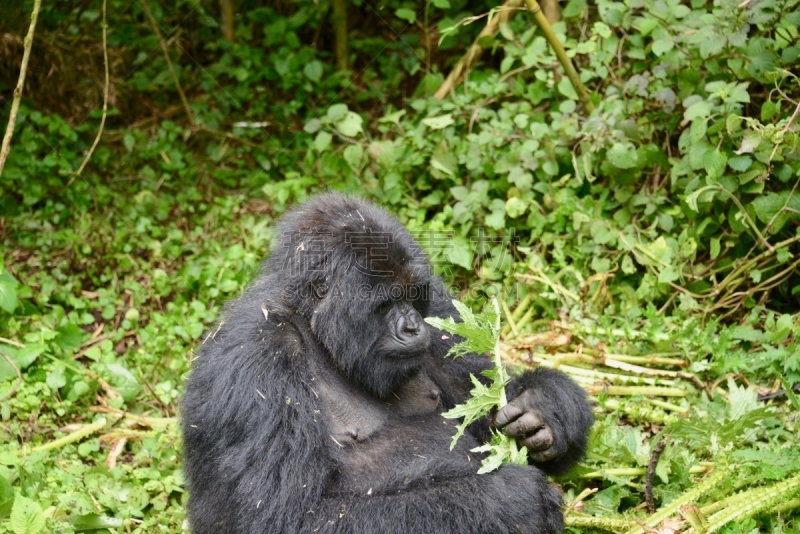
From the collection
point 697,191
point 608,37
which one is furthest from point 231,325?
point 608,37

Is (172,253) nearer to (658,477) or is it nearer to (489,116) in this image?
(489,116)

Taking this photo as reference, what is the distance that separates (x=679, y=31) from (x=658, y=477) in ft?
10.1

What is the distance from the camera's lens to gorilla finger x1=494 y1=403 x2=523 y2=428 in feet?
11.5

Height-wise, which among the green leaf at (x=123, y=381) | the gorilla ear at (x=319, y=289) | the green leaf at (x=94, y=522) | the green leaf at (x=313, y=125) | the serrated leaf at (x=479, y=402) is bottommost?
the green leaf at (x=123, y=381)

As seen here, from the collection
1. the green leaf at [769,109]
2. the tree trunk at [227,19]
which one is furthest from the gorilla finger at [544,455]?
the tree trunk at [227,19]

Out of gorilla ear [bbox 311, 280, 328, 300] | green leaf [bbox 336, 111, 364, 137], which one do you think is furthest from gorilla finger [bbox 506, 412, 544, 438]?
green leaf [bbox 336, 111, 364, 137]

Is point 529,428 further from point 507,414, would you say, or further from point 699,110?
point 699,110

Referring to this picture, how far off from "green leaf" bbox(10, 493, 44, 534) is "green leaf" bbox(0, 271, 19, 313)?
1.78 meters

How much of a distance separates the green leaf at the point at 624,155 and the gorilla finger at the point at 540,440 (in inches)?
98.4

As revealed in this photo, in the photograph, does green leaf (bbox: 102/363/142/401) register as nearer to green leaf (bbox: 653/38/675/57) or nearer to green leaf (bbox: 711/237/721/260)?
green leaf (bbox: 711/237/721/260)

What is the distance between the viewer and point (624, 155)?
544cm

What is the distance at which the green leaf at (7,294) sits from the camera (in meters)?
4.90

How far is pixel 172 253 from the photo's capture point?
6.31 meters

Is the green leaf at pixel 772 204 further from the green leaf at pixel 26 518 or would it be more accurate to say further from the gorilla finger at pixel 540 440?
the green leaf at pixel 26 518
